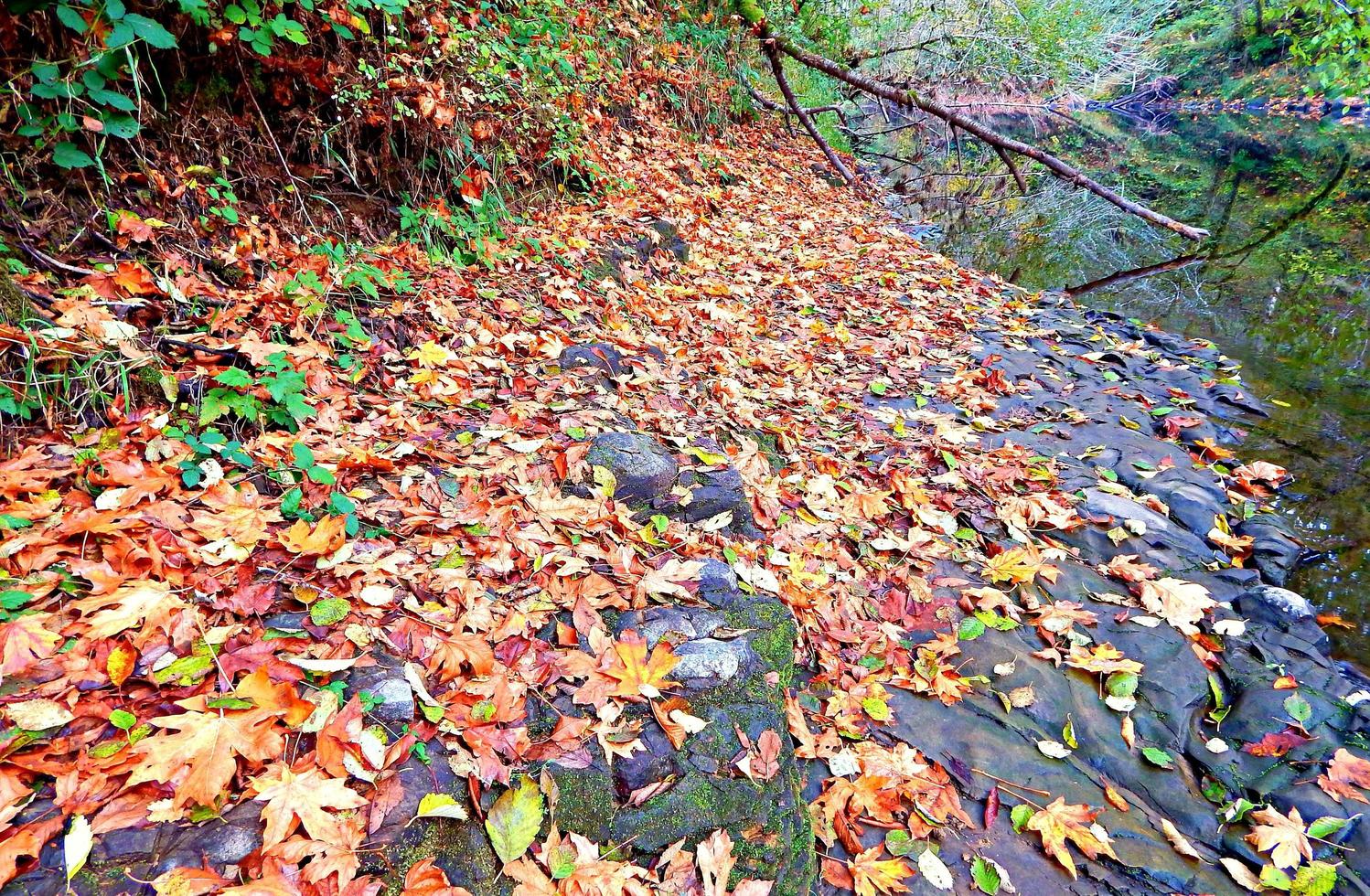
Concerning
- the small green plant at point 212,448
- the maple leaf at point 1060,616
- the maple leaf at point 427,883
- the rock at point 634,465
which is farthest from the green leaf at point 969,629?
the small green plant at point 212,448

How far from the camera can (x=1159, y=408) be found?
558cm

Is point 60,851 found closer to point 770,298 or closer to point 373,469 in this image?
point 373,469

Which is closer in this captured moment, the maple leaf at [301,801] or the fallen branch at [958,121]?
the maple leaf at [301,801]

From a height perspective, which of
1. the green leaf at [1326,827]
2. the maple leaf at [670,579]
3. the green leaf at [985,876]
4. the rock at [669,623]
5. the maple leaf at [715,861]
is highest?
the maple leaf at [670,579]

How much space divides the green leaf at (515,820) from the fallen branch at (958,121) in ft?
33.9

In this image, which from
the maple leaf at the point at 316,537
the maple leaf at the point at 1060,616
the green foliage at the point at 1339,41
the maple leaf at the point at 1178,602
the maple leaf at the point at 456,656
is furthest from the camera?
the green foliage at the point at 1339,41

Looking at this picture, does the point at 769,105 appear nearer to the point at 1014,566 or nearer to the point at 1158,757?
the point at 1014,566

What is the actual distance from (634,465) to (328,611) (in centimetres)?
138

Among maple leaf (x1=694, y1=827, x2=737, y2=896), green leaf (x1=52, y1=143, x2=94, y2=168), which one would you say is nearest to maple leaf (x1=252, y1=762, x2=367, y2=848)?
maple leaf (x1=694, y1=827, x2=737, y2=896)

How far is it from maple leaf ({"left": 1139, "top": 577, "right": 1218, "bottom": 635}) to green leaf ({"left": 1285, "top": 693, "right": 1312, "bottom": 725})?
0.44 metres

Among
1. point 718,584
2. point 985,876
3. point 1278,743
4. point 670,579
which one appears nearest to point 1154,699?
point 1278,743

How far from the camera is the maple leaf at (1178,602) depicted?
3377mm

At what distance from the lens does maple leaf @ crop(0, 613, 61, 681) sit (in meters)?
1.56

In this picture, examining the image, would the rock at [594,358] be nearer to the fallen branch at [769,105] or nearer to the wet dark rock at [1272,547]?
the wet dark rock at [1272,547]
